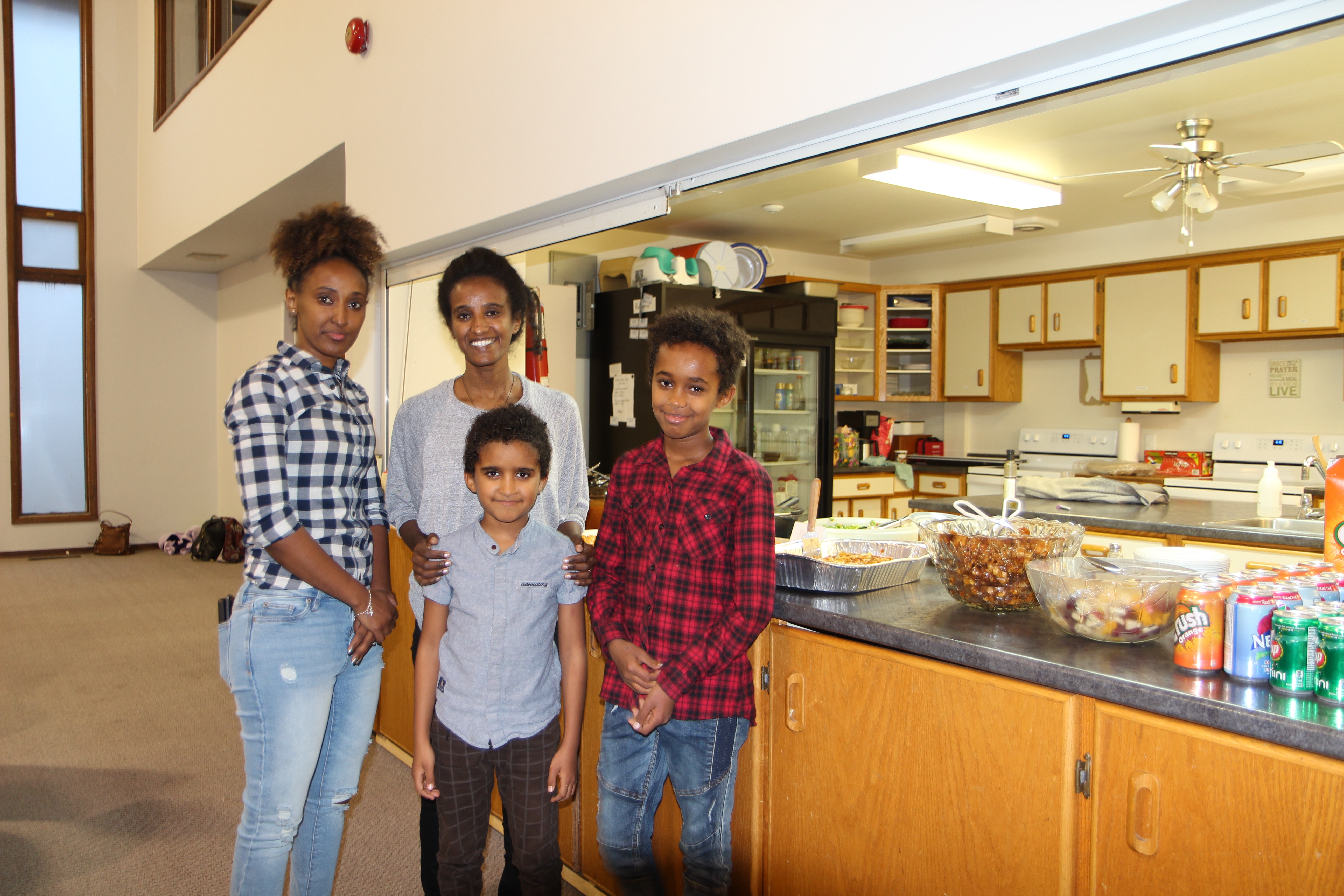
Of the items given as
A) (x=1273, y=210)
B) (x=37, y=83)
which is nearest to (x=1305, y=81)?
(x=1273, y=210)

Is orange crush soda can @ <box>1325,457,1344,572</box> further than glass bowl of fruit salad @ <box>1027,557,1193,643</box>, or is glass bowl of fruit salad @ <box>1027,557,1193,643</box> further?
orange crush soda can @ <box>1325,457,1344,572</box>

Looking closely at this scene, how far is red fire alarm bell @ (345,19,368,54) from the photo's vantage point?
11.5 ft

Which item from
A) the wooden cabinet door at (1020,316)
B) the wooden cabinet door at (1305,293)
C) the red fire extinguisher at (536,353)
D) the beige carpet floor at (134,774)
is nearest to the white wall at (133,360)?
the beige carpet floor at (134,774)

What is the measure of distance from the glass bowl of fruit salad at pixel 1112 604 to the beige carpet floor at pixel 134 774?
152 cm

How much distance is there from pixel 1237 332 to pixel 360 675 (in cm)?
535

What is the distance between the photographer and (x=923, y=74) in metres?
1.56

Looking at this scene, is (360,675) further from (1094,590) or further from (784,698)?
(1094,590)

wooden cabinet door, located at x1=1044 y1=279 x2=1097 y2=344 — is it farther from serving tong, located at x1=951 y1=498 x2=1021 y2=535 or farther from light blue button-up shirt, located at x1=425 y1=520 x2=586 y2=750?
light blue button-up shirt, located at x1=425 y1=520 x2=586 y2=750

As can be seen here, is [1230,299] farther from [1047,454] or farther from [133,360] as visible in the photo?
[133,360]

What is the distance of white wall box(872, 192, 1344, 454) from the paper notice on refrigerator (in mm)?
2785

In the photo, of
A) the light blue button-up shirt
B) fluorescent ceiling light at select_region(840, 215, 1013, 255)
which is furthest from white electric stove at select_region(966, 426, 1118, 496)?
the light blue button-up shirt

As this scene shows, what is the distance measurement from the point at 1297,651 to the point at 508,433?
3.88 ft

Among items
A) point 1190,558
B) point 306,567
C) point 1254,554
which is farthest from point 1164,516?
point 306,567

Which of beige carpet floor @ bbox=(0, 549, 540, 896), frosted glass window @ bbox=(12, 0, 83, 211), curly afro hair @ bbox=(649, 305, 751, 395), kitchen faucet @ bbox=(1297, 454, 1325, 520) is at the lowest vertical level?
beige carpet floor @ bbox=(0, 549, 540, 896)
